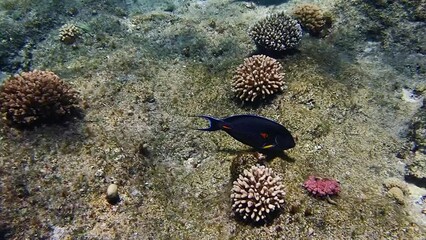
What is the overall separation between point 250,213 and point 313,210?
1.04 metres

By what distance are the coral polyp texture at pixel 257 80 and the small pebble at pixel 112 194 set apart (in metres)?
3.40

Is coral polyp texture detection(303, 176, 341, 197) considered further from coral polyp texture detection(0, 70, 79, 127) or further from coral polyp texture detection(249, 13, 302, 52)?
coral polyp texture detection(0, 70, 79, 127)

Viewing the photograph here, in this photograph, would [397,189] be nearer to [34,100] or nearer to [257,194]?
[257,194]

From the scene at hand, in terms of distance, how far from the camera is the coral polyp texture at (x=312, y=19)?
8.96 m

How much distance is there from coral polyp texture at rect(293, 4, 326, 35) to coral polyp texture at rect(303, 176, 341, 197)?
5.33 metres

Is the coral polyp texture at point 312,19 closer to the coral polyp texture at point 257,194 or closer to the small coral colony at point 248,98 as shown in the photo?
the small coral colony at point 248,98

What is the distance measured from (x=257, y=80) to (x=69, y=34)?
564cm

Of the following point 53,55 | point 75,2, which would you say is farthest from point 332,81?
point 75,2

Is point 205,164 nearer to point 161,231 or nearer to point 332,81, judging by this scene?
point 161,231

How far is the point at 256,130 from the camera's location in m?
5.03

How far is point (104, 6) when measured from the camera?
10367mm

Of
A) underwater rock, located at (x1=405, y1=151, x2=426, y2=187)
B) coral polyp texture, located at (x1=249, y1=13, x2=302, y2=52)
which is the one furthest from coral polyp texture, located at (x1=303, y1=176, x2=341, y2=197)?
coral polyp texture, located at (x1=249, y1=13, x2=302, y2=52)

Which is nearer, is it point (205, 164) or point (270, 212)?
point (270, 212)

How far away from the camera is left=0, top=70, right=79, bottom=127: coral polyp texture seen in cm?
577
